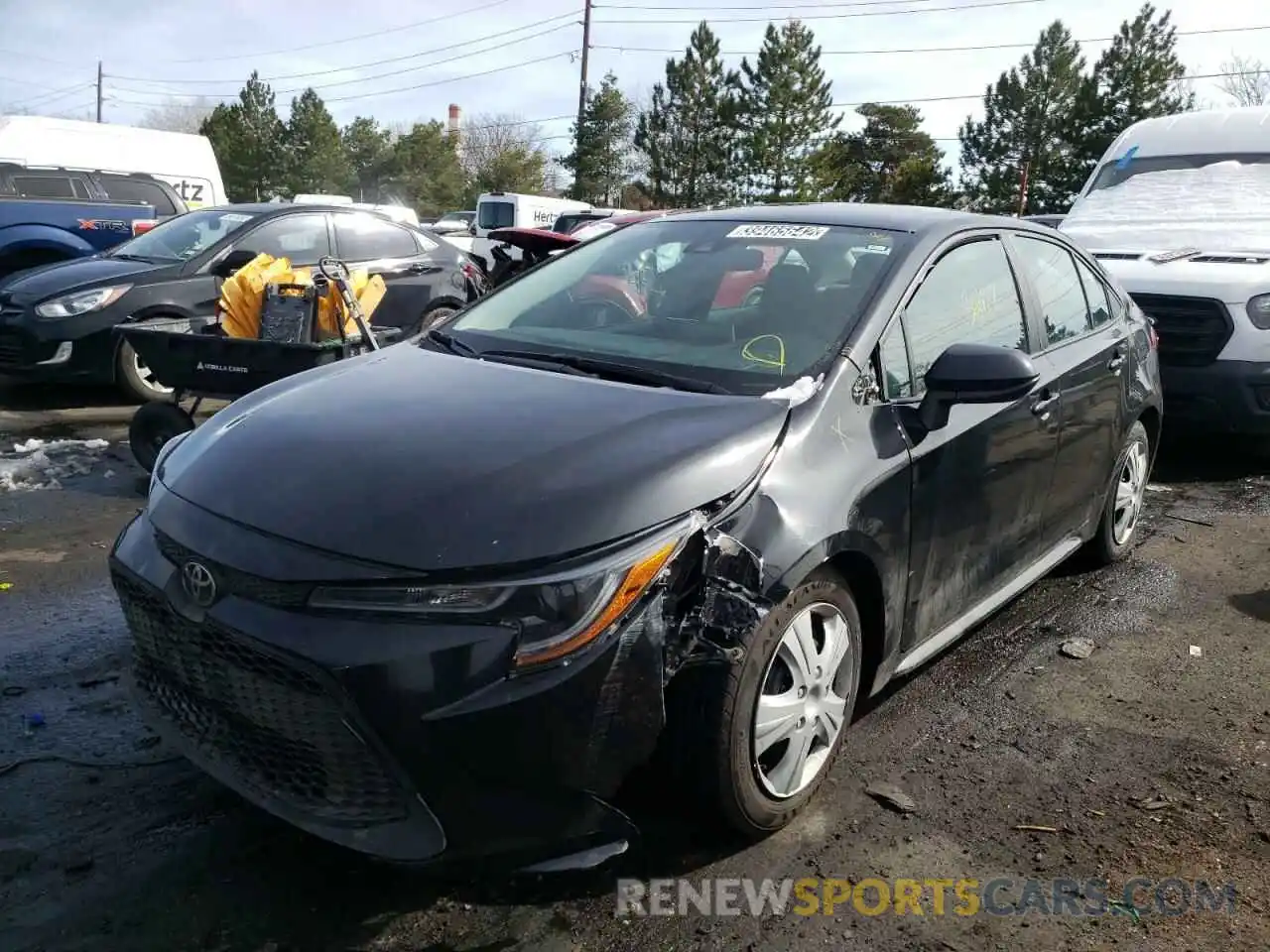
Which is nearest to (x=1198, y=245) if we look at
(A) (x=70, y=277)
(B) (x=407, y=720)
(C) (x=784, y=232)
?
(C) (x=784, y=232)

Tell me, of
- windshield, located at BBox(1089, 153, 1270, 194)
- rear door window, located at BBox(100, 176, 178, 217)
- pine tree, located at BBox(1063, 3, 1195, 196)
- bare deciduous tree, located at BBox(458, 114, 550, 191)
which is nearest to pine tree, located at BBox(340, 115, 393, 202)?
bare deciduous tree, located at BBox(458, 114, 550, 191)

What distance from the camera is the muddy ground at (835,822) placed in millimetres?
2410

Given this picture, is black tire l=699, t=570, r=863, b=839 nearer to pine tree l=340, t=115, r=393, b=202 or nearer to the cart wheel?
the cart wheel

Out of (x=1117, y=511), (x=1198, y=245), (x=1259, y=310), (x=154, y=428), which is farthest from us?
(x=1198, y=245)

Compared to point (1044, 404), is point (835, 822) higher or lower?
lower

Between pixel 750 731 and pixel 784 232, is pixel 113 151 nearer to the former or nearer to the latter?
pixel 784 232

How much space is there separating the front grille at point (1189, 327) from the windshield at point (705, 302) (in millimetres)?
4255

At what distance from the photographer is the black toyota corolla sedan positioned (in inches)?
85.6

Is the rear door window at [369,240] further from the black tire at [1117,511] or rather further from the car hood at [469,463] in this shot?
the black tire at [1117,511]

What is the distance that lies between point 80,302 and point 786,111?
1573 inches

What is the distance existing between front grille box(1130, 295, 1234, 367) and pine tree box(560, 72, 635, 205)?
41.1 metres

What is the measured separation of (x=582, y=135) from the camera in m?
45.3

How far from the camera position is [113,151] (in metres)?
17.3

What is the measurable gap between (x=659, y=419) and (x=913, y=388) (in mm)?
933
